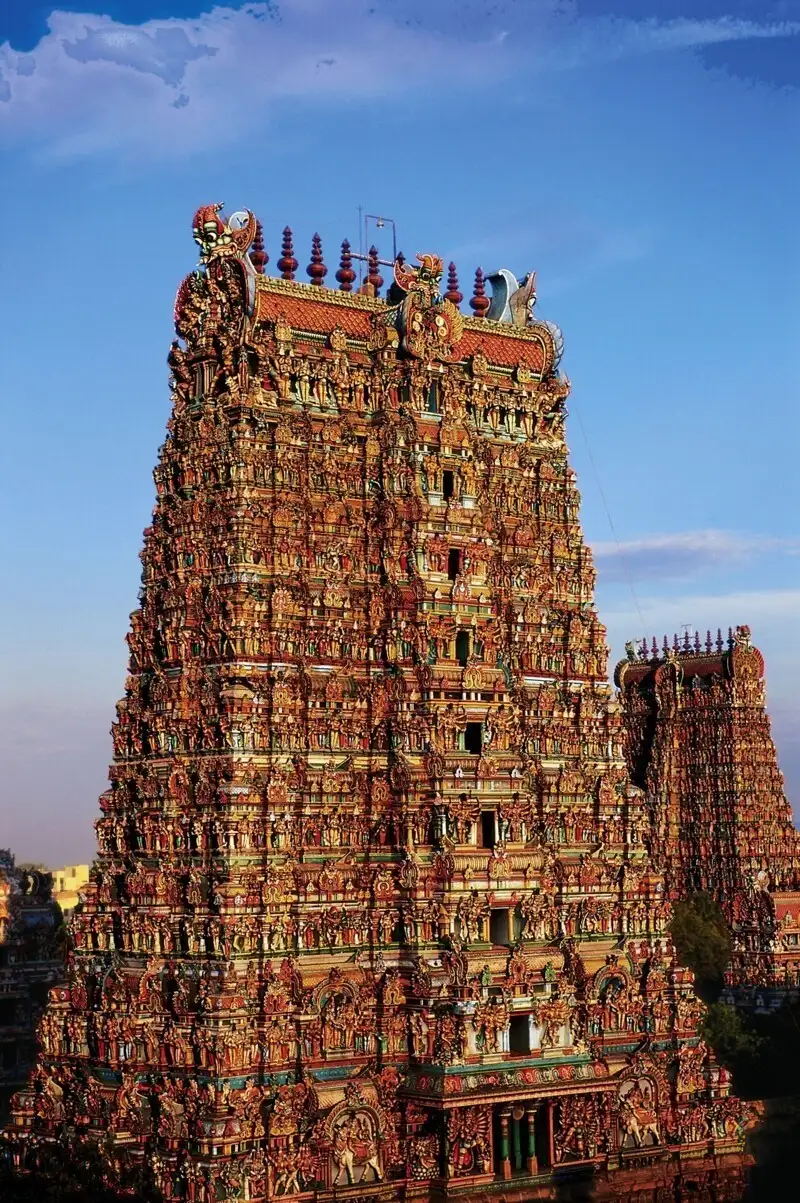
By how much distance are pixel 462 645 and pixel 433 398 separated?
21.6ft

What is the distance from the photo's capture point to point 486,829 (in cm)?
5491

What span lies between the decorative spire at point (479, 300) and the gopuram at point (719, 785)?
125 ft

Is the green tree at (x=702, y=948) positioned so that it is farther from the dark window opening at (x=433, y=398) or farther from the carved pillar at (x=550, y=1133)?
the dark window opening at (x=433, y=398)

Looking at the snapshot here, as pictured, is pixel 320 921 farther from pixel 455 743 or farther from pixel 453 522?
pixel 453 522

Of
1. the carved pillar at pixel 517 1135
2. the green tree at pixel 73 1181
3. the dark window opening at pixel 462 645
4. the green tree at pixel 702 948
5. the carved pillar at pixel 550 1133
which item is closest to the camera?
the green tree at pixel 73 1181

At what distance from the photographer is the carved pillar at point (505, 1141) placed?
173 feet

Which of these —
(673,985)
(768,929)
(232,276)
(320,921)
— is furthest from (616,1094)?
(768,929)

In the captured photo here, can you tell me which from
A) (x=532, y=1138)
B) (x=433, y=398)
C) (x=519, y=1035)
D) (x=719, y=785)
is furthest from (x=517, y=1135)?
(x=719, y=785)

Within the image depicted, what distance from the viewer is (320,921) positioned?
52.5m

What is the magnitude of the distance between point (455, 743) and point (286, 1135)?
10517 millimetres

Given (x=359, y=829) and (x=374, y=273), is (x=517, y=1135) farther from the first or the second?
(x=374, y=273)

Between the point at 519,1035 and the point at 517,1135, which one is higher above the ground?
the point at 519,1035

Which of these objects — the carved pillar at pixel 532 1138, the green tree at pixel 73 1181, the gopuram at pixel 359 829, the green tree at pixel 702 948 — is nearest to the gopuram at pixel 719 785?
the green tree at pixel 702 948

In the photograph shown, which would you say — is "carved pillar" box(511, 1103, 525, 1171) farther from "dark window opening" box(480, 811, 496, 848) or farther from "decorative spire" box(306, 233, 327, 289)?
"decorative spire" box(306, 233, 327, 289)
